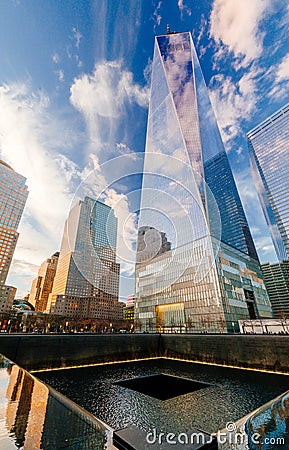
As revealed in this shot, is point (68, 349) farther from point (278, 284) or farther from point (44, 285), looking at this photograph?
point (44, 285)

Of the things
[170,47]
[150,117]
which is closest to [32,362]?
[150,117]

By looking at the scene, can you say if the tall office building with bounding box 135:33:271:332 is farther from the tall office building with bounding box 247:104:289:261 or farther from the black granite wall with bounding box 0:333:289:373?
the tall office building with bounding box 247:104:289:261

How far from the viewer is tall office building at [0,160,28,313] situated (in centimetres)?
7518

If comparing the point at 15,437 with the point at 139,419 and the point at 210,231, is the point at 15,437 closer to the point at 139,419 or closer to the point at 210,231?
the point at 139,419

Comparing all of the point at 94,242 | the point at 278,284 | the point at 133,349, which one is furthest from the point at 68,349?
the point at 278,284

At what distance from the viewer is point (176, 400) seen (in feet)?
26.4

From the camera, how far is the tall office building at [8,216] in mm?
75175

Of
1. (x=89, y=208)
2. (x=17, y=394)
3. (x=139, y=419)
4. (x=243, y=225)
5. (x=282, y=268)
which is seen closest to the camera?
(x=17, y=394)

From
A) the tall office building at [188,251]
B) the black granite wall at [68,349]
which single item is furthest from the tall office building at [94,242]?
the tall office building at [188,251]

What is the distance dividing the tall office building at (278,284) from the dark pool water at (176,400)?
307 feet

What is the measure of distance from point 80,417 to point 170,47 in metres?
73.4

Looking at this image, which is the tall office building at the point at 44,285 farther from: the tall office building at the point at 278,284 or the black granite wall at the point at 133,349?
the black granite wall at the point at 133,349

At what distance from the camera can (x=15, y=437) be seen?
197 cm

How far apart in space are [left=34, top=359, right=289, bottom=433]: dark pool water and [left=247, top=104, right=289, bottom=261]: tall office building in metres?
79.0
